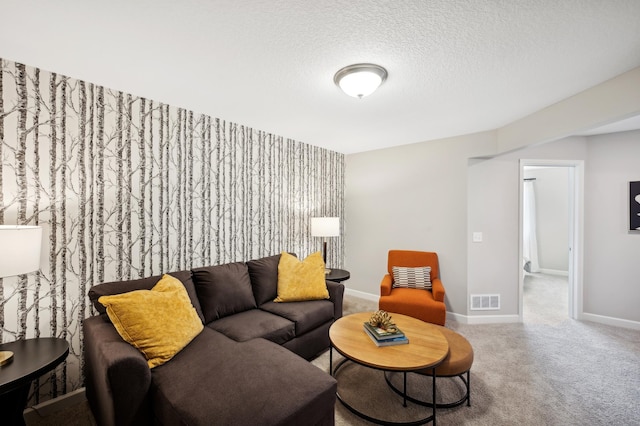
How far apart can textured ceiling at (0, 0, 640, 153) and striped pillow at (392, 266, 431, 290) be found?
207 cm

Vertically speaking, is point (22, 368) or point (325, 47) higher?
point (325, 47)

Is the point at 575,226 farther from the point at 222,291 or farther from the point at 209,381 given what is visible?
the point at 209,381

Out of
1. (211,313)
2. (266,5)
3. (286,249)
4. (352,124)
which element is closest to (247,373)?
(211,313)

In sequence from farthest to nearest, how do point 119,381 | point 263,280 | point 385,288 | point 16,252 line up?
point 385,288
point 263,280
point 16,252
point 119,381

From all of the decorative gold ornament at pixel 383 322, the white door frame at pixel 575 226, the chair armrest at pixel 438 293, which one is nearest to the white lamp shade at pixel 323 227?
the chair armrest at pixel 438 293

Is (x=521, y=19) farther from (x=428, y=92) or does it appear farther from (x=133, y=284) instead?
(x=133, y=284)

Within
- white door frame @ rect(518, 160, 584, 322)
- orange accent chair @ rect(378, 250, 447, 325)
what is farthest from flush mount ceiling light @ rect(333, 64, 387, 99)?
white door frame @ rect(518, 160, 584, 322)

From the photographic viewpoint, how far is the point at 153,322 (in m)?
1.74

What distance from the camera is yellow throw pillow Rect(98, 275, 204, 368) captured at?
1680mm

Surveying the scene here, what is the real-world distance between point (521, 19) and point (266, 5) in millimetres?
1366

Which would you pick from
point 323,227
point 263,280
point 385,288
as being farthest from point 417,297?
point 263,280

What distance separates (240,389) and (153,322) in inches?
30.0

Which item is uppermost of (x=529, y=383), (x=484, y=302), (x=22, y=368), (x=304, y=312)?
(x=22, y=368)

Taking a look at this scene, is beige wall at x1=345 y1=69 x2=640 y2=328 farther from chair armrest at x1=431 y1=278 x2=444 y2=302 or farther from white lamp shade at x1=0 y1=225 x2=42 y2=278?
white lamp shade at x1=0 y1=225 x2=42 y2=278
